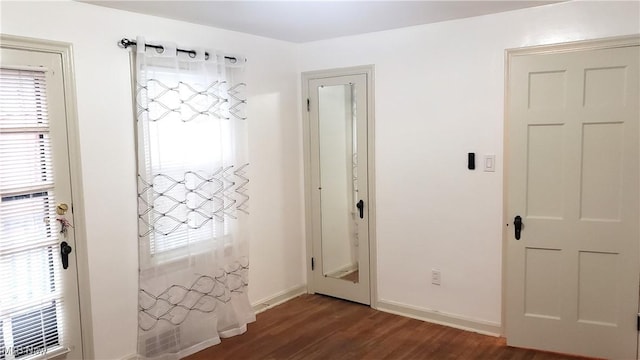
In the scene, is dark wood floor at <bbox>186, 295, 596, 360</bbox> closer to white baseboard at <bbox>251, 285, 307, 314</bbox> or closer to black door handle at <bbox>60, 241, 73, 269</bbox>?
white baseboard at <bbox>251, 285, 307, 314</bbox>

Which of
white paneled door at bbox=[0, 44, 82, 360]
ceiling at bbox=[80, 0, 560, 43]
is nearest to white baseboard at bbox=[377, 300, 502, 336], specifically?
ceiling at bbox=[80, 0, 560, 43]

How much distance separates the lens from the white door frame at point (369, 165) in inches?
161

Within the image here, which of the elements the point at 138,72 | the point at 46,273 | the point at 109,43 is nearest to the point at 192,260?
the point at 46,273

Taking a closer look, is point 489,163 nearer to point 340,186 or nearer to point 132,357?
point 340,186

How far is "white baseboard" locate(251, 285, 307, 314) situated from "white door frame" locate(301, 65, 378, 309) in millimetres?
99

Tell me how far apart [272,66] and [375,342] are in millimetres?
2453

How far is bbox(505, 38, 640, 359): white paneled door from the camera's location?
10.1 ft

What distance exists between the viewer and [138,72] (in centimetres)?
314

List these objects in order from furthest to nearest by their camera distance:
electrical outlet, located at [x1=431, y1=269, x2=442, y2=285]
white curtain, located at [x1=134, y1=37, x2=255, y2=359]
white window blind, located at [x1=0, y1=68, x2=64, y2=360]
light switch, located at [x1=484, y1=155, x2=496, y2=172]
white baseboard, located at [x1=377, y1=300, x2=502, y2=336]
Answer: electrical outlet, located at [x1=431, y1=269, x2=442, y2=285] → white baseboard, located at [x1=377, y1=300, x2=502, y2=336] → light switch, located at [x1=484, y1=155, x2=496, y2=172] → white curtain, located at [x1=134, y1=37, x2=255, y2=359] → white window blind, located at [x1=0, y1=68, x2=64, y2=360]

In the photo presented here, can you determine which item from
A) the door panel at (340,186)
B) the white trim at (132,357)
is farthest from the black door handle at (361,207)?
the white trim at (132,357)

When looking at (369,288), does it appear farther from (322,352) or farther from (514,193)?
(514,193)

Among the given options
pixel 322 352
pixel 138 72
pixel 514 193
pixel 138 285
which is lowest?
pixel 322 352

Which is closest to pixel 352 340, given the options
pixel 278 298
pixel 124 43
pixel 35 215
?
pixel 278 298

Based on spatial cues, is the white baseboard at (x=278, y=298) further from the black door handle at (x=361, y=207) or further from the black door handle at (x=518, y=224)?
the black door handle at (x=518, y=224)
